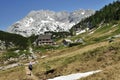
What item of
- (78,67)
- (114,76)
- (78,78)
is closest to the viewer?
(114,76)

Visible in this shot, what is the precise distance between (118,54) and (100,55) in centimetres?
373

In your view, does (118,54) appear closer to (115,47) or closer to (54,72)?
(115,47)

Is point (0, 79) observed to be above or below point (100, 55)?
below

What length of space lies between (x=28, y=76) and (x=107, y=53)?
11.7 meters

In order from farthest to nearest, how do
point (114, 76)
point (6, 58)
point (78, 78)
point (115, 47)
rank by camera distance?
point (6, 58) → point (115, 47) → point (78, 78) → point (114, 76)

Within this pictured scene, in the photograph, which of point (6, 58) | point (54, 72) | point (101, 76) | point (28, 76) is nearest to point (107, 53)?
point (54, 72)

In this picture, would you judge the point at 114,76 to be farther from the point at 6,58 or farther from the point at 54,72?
the point at 6,58

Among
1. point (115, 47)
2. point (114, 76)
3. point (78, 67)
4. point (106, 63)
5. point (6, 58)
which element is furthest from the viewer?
point (6, 58)

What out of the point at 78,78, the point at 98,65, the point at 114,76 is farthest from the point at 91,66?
the point at 114,76

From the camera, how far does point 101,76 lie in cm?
2691

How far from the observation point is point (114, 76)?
25984 mm

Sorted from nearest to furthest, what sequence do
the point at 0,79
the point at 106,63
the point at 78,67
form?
the point at 106,63 < the point at 78,67 < the point at 0,79

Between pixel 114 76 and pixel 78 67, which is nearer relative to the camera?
pixel 114 76

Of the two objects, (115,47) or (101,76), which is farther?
(115,47)
